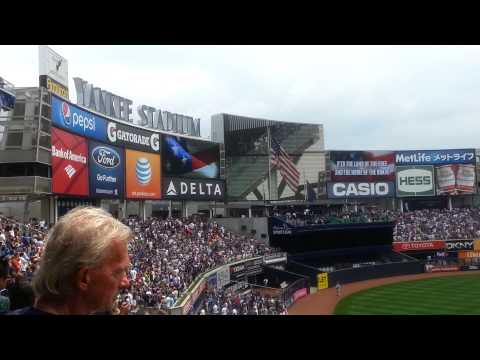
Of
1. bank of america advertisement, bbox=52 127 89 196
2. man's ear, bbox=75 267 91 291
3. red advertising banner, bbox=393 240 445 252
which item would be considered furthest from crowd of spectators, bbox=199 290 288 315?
red advertising banner, bbox=393 240 445 252

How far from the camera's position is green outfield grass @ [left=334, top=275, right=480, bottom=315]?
81.9 ft

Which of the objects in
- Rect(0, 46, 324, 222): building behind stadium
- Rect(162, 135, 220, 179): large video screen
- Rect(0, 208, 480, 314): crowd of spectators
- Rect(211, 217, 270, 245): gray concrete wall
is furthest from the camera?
Rect(211, 217, 270, 245): gray concrete wall

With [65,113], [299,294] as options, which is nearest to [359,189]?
[299,294]

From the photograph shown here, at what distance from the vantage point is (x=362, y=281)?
3762cm

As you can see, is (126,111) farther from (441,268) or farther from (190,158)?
(441,268)

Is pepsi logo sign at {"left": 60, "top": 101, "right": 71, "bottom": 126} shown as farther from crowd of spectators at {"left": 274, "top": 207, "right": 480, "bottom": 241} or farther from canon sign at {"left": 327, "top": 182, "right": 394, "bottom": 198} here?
canon sign at {"left": 327, "top": 182, "right": 394, "bottom": 198}

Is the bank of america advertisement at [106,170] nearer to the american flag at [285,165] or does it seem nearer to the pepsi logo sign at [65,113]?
→ the pepsi logo sign at [65,113]

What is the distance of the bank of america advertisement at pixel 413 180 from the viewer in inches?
2100

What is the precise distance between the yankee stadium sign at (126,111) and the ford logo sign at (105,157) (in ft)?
11.5

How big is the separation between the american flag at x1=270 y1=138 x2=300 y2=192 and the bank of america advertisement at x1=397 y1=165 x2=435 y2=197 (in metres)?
12.6

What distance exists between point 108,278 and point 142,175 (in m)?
31.8

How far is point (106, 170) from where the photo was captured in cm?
2908

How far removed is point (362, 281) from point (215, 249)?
13.3 metres
